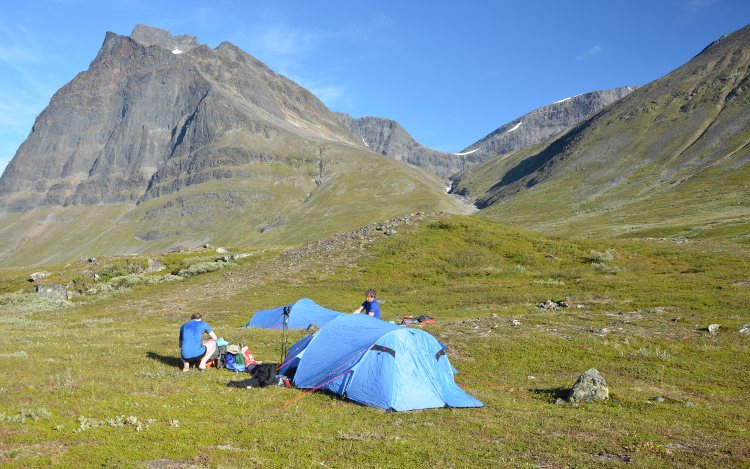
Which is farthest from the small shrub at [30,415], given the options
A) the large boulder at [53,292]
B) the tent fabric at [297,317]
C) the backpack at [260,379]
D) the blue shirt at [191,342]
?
the large boulder at [53,292]

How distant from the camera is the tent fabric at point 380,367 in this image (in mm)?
15445

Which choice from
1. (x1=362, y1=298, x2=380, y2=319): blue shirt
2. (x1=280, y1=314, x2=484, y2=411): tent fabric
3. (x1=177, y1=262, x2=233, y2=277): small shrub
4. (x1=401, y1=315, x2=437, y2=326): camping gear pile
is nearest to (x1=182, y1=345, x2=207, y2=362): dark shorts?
(x1=280, y1=314, x2=484, y2=411): tent fabric

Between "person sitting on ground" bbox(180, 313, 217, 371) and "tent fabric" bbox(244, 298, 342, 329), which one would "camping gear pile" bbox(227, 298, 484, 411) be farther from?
"tent fabric" bbox(244, 298, 342, 329)

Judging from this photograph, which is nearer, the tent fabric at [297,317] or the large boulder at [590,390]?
the large boulder at [590,390]

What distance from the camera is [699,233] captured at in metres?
85.4

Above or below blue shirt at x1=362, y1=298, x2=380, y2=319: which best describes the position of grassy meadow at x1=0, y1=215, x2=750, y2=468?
below

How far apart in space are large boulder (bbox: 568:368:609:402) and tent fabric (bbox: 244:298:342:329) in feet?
53.6

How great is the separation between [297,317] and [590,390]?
18.8 metres

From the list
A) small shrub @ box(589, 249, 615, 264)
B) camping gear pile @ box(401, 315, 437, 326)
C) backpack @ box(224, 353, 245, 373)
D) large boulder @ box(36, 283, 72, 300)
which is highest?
small shrub @ box(589, 249, 615, 264)

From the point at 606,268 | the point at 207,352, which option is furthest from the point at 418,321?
the point at 606,268

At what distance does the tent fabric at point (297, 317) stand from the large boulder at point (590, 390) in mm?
16345

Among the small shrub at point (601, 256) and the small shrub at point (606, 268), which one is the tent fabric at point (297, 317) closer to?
the small shrub at point (606, 268)

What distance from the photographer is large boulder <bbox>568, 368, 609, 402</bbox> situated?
1633 cm

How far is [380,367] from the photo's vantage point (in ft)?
52.7
